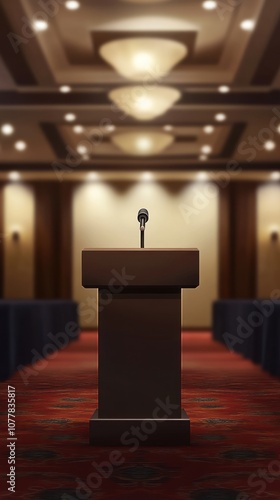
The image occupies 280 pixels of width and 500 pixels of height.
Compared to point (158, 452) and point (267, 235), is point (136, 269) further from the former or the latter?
point (267, 235)

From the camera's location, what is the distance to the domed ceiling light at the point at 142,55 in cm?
831

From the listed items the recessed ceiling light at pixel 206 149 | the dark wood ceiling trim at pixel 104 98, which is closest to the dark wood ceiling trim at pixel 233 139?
the recessed ceiling light at pixel 206 149

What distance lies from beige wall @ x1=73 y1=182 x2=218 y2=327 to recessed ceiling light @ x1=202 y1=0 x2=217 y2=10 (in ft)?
25.2

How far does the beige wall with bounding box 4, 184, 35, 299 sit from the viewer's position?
1519 cm

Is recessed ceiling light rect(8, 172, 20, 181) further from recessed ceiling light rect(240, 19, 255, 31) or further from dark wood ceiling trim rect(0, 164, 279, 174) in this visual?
recessed ceiling light rect(240, 19, 255, 31)

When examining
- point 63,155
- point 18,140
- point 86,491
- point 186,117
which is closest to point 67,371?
point 86,491

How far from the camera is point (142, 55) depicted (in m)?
8.35

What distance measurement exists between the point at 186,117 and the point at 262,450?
340 inches

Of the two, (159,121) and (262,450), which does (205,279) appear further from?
(262,450)

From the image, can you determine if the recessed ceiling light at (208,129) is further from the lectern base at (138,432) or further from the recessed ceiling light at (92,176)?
the lectern base at (138,432)

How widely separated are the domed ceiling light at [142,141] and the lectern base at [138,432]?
30.9 ft

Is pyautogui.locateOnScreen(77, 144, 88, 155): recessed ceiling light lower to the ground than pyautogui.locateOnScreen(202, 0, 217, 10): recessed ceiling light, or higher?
lower

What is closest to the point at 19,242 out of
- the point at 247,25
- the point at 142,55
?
the point at 142,55

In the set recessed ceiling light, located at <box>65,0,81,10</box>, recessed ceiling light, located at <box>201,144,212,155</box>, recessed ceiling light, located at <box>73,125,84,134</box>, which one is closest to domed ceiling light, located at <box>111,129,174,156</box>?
recessed ceiling light, located at <box>73,125,84,134</box>
